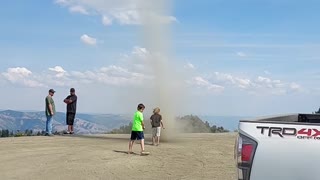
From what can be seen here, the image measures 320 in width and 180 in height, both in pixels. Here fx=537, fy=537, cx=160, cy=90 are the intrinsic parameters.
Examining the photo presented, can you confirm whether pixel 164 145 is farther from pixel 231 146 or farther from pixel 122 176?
pixel 122 176

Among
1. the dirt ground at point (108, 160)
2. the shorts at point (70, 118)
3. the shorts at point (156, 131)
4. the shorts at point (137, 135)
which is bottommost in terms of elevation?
the dirt ground at point (108, 160)

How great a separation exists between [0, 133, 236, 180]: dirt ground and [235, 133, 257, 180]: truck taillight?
847 cm

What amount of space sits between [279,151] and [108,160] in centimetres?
1146

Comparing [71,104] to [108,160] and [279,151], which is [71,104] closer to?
[108,160]

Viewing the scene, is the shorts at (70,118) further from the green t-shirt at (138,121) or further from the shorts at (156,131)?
the green t-shirt at (138,121)

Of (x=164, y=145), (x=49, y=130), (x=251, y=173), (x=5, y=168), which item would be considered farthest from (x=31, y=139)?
(x=251, y=173)

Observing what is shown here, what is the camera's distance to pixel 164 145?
1869cm

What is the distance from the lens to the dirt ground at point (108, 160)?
1270cm

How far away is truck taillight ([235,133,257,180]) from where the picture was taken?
3754 millimetres

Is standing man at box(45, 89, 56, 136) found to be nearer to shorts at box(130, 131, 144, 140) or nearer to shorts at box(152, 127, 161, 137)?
shorts at box(152, 127, 161, 137)

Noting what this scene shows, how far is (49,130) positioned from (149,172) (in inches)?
379

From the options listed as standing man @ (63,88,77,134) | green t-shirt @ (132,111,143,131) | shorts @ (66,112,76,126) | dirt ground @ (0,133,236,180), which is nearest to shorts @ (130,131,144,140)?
green t-shirt @ (132,111,143,131)

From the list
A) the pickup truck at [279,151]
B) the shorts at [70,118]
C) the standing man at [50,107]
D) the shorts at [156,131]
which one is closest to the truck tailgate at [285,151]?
the pickup truck at [279,151]

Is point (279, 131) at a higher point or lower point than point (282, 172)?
higher
